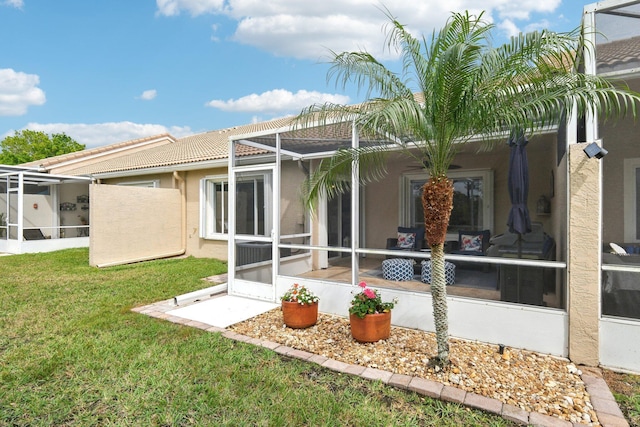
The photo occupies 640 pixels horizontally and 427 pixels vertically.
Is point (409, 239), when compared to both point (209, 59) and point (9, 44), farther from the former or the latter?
point (9, 44)

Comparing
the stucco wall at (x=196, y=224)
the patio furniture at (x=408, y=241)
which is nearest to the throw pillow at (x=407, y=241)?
the patio furniture at (x=408, y=241)

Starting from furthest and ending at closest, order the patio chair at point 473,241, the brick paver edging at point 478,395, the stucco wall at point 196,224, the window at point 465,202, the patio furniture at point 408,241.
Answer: the stucco wall at point 196,224 < the window at point 465,202 < the patio furniture at point 408,241 < the patio chair at point 473,241 < the brick paver edging at point 478,395

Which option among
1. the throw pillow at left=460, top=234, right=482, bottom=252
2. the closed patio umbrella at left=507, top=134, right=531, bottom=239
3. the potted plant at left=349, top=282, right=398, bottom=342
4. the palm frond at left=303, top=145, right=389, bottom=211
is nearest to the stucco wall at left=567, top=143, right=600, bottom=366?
the closed patio umbrella at left=507, top=134, right=531, bottom=239

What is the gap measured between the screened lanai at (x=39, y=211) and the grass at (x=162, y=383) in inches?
385

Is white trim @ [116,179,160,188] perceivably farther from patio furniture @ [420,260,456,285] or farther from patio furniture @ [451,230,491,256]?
patio furniture @ [451,230,491,256]

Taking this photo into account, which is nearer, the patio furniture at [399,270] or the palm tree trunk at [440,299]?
the palm tree trunk at [440,299]

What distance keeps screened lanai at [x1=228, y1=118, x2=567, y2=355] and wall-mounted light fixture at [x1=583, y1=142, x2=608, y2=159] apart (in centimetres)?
60

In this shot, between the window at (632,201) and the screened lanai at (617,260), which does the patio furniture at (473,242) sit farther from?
the screened lanai at (617,260)

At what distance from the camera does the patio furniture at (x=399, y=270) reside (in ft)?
24.2

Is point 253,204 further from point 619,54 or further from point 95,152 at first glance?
point 95,152

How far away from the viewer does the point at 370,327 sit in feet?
15.8

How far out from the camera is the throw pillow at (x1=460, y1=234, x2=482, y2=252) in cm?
866

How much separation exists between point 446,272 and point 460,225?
342 cm

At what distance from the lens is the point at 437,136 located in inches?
156
